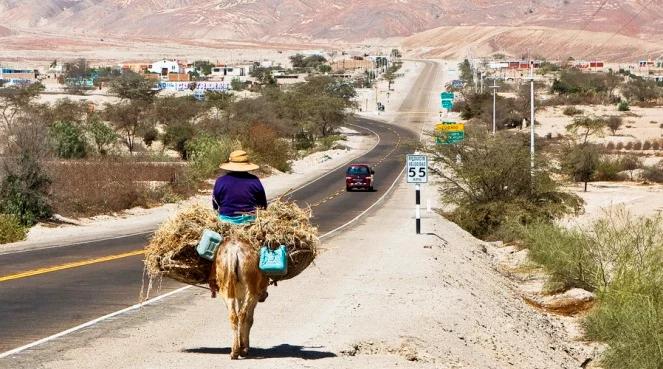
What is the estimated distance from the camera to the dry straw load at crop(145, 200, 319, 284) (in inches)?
491

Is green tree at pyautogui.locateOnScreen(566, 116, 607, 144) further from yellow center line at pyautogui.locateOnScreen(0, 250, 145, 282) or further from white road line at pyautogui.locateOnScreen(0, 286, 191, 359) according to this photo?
white road line at pyautogui.locateOnScreen(0, 286, 191, 359)

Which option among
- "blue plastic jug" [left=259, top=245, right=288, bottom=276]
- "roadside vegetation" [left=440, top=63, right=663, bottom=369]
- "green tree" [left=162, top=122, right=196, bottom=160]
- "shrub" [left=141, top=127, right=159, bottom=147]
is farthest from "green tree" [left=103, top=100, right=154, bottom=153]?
"blue plastic jug" [left=259, top=245, right=288, bottom=276]

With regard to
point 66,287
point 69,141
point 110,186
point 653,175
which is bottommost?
point 653,175

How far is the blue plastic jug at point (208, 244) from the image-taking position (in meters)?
12.1

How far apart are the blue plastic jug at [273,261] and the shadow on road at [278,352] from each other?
1.06 m

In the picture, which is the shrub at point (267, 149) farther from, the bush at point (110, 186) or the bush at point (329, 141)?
the bush at point (329, 141)

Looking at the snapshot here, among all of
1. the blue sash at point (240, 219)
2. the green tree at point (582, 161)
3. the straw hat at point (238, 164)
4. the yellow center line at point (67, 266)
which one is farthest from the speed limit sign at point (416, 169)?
the green tree at point (582, 161)

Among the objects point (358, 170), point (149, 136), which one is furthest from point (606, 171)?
point (149, 136)

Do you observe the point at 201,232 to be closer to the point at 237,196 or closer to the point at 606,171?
the point at 237,196

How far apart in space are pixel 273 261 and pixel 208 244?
0.68 m

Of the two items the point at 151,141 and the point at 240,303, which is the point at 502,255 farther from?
the point at 151,141

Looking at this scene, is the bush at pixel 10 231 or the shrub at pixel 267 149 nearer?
the bush at pixel 10 231

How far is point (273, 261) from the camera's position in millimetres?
12328

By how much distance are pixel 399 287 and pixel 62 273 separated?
637 centimetres
